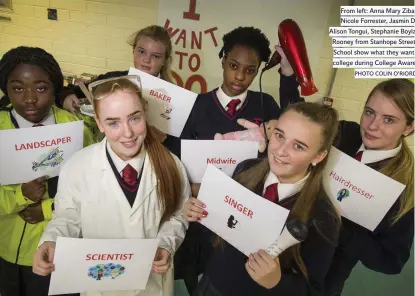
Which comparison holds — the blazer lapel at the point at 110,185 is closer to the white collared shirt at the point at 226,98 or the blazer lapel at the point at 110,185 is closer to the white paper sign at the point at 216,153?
the white paper sign at the point at 216,153

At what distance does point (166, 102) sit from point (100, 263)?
806 millimetres

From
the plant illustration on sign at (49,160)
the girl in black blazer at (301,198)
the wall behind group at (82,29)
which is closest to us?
the girl in black blazer at (301,198)

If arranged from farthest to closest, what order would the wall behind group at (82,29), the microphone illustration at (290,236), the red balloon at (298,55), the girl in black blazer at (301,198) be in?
the wall behind group at (82,29)
the red balloon at (298,55)
the girl in black blazer at (301,198)
the microphone illustration at (290,236)

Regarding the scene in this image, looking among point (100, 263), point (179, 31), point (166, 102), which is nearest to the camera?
point (100, 263)

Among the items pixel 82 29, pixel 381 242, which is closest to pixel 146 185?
pixel 381 242

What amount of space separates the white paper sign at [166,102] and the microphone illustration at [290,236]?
81 centimetres

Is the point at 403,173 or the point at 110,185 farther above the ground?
the point at 403,173

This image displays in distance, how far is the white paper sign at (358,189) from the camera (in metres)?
1.23

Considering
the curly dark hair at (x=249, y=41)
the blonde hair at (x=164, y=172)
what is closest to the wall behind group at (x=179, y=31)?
the curly dark hair at (x=249, y=41)

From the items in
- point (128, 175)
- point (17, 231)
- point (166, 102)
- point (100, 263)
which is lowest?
point (17, 231)

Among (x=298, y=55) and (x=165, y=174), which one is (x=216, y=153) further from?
(x=298, y=55)

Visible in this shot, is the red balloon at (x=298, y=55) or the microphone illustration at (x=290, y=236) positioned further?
the red balloon at (x=298, y=55)

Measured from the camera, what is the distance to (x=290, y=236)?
0.96 m

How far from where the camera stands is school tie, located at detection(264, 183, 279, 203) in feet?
3.79
